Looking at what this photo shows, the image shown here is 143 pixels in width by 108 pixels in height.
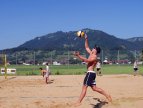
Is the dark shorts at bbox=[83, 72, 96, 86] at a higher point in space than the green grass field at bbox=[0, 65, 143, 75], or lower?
higher

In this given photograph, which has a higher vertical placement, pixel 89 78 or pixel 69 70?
pixel 89 78

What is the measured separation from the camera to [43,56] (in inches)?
2280

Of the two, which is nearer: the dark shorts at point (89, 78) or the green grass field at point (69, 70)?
the dark shorts at point (89, 78)

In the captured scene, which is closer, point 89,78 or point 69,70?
point 89,78

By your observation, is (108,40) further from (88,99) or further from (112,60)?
(88,99)

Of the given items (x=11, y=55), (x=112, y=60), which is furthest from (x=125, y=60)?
(x=11, y=55)

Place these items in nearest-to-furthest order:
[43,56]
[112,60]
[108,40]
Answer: [43,56] → [112,60] → [108,40]

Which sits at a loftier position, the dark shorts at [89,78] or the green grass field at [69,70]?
the dark shorts at [89,78]

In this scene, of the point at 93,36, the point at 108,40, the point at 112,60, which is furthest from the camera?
the point at 93,36

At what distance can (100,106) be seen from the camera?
1284 cm

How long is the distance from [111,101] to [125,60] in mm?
52286

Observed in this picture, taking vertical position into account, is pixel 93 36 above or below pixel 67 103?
above

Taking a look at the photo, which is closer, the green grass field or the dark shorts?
the dark shorts

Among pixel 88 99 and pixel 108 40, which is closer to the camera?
pixel 88 99
